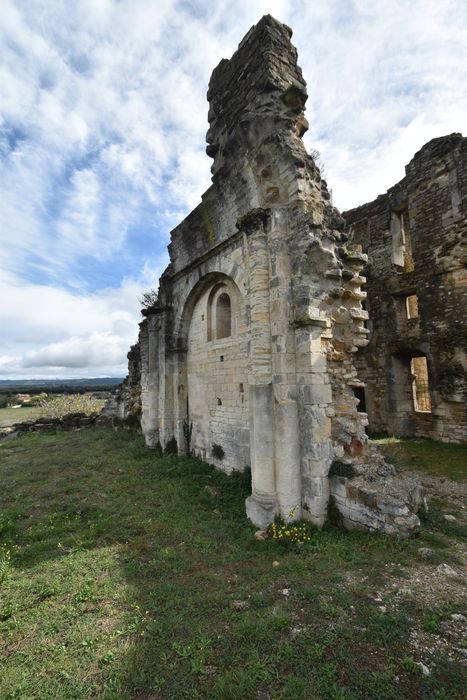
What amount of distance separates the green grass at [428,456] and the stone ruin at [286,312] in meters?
3.25

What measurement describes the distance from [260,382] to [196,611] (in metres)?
3.30

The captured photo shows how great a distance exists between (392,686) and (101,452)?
34.3 ft

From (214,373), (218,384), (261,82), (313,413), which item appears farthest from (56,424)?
(261,82)

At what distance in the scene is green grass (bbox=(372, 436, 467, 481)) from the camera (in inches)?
354

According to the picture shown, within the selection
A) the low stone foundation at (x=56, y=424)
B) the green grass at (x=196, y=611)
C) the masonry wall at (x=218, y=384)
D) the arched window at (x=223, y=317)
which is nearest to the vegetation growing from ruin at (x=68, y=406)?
the low stone foundation at (x=56, y=424)

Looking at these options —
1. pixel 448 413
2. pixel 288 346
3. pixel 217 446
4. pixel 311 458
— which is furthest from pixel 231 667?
pixel 448 413

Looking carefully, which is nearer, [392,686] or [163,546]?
[392,686]

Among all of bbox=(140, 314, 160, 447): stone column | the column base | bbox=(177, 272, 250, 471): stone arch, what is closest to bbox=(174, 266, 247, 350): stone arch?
bbox=(177, 272, 250, 471): stone arch

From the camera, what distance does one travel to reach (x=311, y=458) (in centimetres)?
545

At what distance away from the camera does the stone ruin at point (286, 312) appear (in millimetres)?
5457

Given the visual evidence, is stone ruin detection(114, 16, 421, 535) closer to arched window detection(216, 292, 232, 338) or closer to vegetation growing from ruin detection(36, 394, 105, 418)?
arched window detection(216, 292, 232, 338)

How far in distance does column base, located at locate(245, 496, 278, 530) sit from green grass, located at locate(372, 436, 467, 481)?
3767 mm

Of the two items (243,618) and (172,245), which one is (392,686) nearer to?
(243,618)

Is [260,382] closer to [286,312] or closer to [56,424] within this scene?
[286,312]
